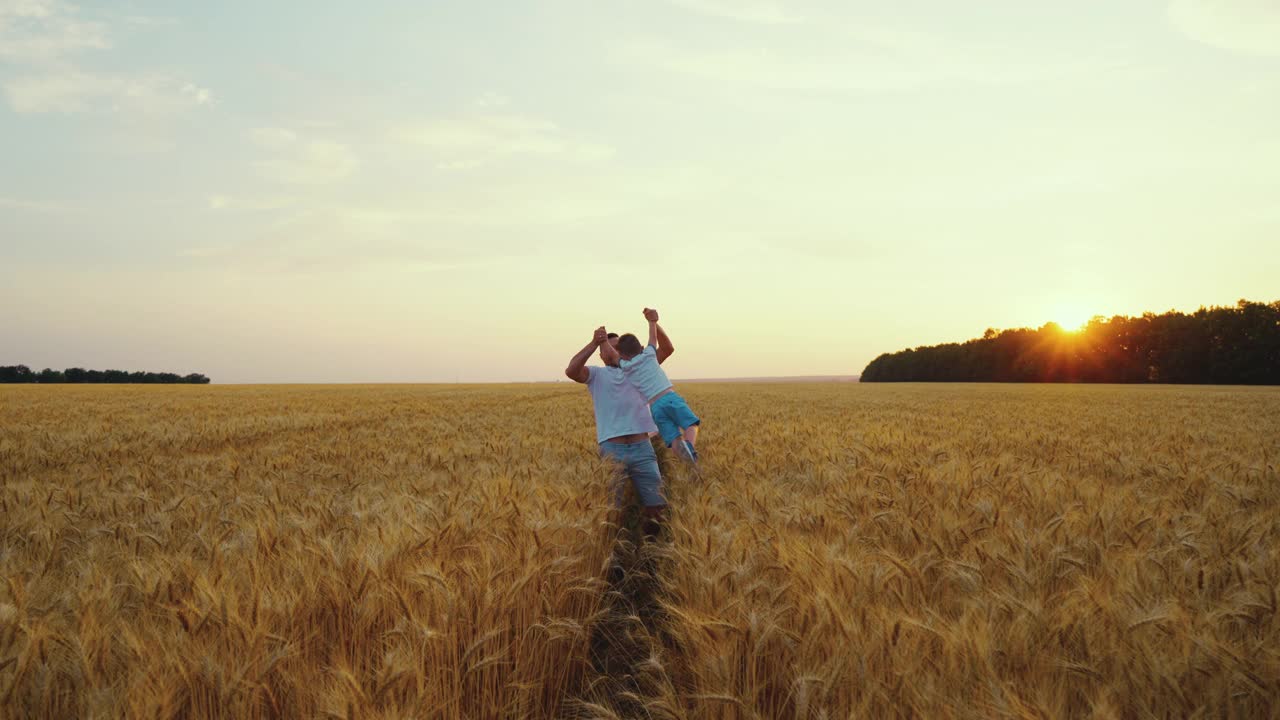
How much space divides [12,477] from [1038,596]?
757cm

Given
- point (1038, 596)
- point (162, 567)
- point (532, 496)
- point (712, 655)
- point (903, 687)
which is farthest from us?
point (532, 496)

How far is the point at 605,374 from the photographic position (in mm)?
5484

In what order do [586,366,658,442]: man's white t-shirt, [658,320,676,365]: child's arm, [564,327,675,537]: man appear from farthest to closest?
1. [658,320,676,365]: child's arm
2. [586,366,658,442]: man's white t-shirt
3. [564,327,675,537]: man

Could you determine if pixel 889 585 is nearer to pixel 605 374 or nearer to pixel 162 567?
pixel 162 567

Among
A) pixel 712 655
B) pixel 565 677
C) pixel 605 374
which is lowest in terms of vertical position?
pixel 565 677

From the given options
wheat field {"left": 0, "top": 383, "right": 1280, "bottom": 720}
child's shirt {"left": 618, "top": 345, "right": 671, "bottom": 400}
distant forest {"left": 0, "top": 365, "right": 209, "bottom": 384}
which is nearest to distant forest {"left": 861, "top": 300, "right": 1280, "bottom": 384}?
wheat field {"left": 0, "top": 383, "right": 1280, "bottom": 720}

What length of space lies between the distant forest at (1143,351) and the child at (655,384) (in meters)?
74.5

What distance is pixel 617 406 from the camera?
536 cm

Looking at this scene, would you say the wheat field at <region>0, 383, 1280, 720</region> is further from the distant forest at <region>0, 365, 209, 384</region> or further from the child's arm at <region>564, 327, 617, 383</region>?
the distant forest at <region>0, 365, 209, 384</region>

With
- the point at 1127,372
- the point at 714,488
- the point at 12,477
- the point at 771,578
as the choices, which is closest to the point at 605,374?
the point at 714,488

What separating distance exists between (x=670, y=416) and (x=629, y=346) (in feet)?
5.90

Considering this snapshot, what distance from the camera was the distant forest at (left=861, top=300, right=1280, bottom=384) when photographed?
189 feet

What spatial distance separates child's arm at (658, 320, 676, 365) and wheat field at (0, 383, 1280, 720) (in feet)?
7.07

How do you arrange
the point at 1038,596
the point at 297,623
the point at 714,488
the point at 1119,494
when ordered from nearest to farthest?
the point at 297,623
the point at 1038,596
the point at 1119,494
the point at 714,488
